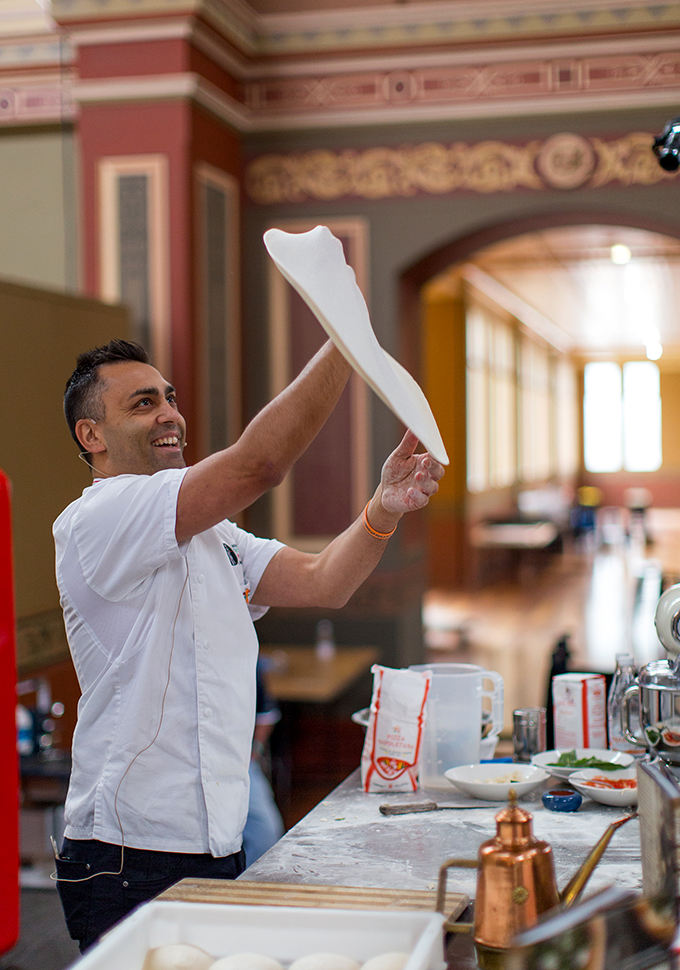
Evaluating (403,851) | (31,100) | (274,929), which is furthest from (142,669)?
(31,100)

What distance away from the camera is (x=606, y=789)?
5.91 ft

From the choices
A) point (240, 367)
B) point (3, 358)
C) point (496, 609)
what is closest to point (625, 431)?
point (496, 609)

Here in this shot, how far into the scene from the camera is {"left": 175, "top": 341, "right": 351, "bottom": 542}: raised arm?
55.4 inches

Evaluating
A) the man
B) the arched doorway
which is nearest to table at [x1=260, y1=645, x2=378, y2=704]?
the arched doorway

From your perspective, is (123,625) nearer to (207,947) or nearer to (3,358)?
(207,947)

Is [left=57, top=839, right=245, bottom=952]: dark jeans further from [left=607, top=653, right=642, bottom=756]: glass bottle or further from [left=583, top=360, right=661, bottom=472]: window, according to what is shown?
[left=583, top=360, right=661, bottom=472]: window

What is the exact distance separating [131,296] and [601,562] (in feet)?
39.5

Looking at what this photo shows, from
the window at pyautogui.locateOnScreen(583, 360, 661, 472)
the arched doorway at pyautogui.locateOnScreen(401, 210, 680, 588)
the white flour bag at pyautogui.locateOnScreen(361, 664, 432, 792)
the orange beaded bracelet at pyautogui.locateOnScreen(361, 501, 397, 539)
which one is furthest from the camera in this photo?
the window at pyautogui.locateOnScreen(583, 360, 661, 472)

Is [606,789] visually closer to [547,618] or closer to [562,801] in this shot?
[562,801]

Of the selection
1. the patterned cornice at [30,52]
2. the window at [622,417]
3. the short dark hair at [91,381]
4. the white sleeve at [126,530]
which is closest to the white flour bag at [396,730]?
the white sleeve at [126,530]

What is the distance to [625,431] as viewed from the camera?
76.0 feet

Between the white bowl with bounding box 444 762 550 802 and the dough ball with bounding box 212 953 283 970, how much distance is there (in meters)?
0.79

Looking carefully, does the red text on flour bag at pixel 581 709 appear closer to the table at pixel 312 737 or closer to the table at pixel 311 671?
the table at pixel 311 671

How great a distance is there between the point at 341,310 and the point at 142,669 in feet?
2.27
